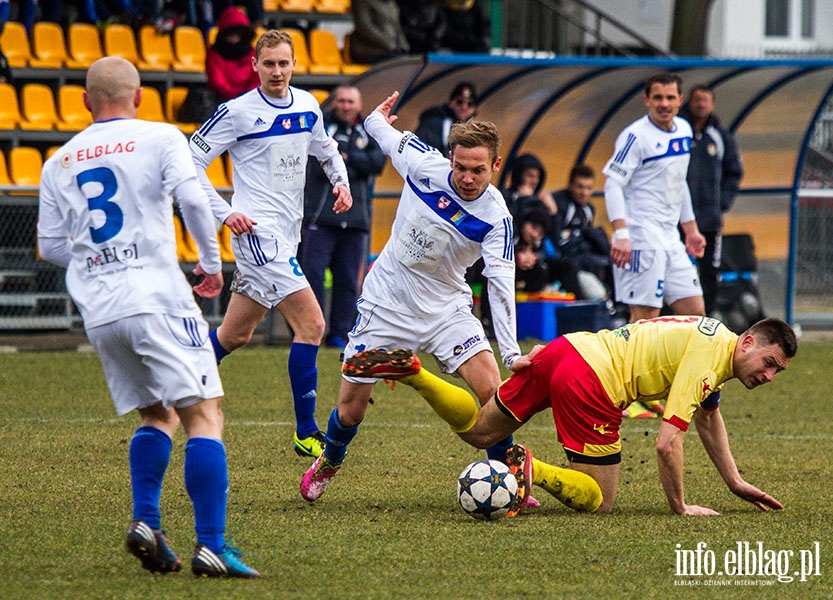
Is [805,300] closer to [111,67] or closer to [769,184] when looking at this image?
[769,184]

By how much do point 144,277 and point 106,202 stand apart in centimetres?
29

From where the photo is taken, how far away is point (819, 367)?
1266 cm

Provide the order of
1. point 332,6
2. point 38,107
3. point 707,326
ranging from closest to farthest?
point 707,326, point 38,107, point 332,6

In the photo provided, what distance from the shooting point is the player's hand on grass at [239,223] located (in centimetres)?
730

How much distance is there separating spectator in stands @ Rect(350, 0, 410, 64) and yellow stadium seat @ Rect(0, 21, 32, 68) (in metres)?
→ 3.81

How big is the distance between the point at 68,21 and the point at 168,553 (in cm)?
1349

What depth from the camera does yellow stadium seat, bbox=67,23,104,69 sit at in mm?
15898

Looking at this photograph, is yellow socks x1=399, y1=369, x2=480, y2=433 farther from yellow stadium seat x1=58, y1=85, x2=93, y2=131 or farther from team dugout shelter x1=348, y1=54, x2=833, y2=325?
yellow stadium seat x1=58, y1=85, x2=93, y2=131

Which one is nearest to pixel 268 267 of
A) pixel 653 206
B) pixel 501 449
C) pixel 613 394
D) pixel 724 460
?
pixel 501 449

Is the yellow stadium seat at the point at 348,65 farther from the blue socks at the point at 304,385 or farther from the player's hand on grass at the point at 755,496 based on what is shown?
the player's hand on grass at the point at 755,496

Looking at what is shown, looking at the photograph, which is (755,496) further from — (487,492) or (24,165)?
(24,165)

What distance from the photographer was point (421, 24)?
16.7 m

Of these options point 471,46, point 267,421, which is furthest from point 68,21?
point 267,421

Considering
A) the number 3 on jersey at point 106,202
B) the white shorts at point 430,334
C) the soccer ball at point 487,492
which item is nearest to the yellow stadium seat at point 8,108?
the white shorts at point 430,334
